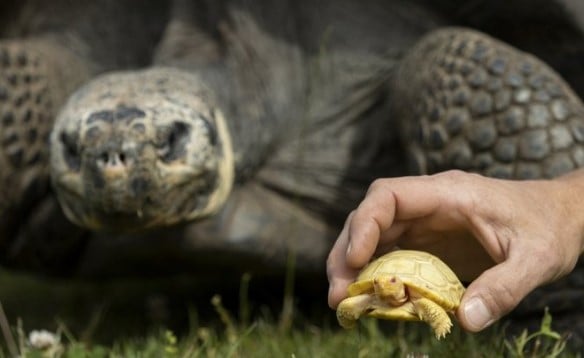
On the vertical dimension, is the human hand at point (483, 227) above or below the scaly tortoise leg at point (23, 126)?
above

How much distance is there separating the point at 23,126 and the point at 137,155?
2.21 feet

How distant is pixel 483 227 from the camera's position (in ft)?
5.38

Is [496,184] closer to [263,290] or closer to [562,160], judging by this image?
[562,160]

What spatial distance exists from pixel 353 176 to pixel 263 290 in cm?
62

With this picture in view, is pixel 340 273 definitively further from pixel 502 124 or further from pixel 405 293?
pixel 502 124

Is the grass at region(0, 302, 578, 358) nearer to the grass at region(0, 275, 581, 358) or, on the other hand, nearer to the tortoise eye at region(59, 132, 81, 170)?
the grass at region(0, 275, 581, 358)

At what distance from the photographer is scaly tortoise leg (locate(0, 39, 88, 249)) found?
2.71 meters

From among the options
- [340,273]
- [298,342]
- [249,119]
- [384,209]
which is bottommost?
[298,342]

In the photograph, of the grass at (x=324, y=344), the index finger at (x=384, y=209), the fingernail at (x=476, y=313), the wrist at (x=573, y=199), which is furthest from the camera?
the grass at (x=324, y=344)

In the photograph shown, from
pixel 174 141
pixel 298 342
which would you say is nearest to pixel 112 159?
pixel 174 141

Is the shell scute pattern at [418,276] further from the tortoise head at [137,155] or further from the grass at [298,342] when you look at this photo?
the tortoise head at [137,155]

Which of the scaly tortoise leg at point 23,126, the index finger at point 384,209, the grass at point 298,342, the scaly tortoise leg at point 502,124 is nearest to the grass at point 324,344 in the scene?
the grass at point 298,342

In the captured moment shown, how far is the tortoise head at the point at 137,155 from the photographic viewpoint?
2.18 m

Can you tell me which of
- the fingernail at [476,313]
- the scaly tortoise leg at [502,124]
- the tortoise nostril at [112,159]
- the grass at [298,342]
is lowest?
the grass at [298,342]
